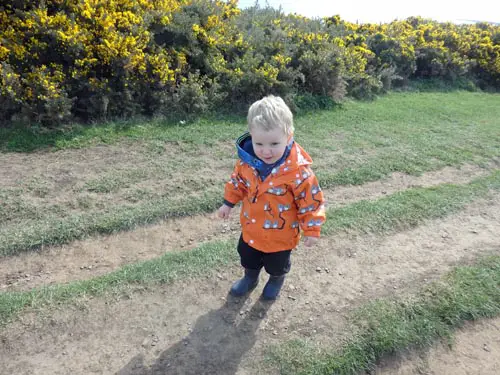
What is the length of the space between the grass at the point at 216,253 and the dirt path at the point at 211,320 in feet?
0.35

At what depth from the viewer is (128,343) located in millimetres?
2484

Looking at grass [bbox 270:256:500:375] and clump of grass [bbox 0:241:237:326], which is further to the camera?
clump of grass [bbox 0:241:237:326]

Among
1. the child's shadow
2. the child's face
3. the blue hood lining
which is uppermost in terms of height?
the child's face

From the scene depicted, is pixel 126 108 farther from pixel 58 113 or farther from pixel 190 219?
A: pixel 190 219

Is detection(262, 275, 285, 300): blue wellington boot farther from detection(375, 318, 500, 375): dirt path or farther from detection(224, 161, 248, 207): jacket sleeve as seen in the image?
detection(375, 318, 500, 375): dirt path

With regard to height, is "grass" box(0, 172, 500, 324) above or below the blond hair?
below

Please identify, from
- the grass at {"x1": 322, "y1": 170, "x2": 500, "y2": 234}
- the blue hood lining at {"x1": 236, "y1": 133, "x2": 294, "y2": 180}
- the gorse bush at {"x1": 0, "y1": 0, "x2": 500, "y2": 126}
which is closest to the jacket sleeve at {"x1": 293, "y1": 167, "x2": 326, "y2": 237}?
the blue hood lining at {"x1": 236, "y1": 133, "x2": 294, "y2": 180}

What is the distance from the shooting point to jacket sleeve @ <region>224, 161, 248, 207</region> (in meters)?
2.54

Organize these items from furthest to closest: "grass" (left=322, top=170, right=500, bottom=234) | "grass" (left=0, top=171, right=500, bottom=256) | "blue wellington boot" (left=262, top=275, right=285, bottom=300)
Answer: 1. "grass" (left=322, top=170, right=500, bottom=234)
2. "grass" (left=0, top=171, right=500, bottom=256)
3. "blue wellington boot" (left=262, top=275, right=285, bottom=300)

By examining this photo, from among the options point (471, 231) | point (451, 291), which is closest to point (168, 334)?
point (451, 291)

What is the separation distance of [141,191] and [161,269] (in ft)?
4.05

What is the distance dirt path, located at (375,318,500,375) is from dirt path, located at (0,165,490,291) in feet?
5.77

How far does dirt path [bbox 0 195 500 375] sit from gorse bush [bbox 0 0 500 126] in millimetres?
3042

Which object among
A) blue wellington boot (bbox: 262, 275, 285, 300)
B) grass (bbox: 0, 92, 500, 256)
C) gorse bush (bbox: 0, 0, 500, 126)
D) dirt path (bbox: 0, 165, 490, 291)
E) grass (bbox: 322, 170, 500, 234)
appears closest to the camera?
blue wellington boot (bbox: 262, 275, 285, 300)
